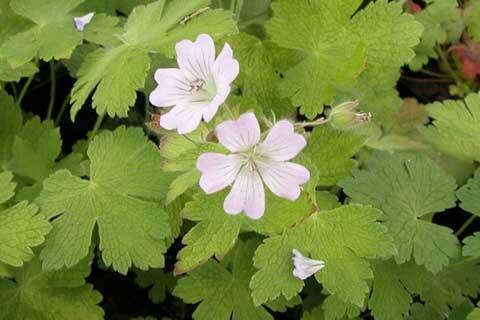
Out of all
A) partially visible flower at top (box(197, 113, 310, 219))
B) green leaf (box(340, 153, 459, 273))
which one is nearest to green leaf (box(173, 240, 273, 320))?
green leaf (box(340, 153, 459, 273))

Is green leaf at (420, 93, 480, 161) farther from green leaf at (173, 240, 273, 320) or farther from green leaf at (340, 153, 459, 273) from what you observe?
green leaf at (173, 240, 273, 320)

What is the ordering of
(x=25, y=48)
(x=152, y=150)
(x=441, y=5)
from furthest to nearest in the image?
(x=441, y=5)
(x=25, y=48)
(x=152, y=150)

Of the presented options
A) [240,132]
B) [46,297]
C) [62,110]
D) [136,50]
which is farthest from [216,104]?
[62,110]

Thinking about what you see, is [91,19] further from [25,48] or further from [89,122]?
[89,122]

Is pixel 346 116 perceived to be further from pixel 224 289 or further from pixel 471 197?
pixel 224 289

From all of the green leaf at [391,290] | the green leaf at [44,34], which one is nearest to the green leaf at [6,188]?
the green leaf at [44,34]

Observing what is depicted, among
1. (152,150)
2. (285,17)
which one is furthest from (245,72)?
(152,150)
